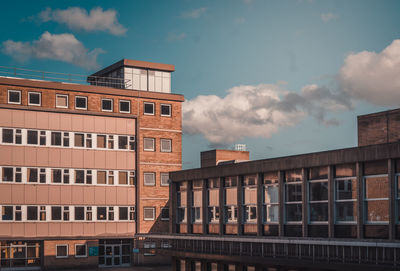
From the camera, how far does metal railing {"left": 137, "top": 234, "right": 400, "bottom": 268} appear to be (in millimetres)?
25578

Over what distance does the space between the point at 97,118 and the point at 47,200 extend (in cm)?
865

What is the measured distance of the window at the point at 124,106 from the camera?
59125 millimetres

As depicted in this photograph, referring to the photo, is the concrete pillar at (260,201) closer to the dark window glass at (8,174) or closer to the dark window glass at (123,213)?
the dark window glass at (123,213)

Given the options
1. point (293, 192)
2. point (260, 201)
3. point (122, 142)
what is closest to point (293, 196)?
point (293, 192)

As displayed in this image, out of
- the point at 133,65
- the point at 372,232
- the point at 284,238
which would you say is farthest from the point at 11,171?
the point at 372,232

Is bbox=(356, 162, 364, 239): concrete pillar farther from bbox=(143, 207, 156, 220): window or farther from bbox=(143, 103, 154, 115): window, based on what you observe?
bbox=(143, 103, 154, 115): window

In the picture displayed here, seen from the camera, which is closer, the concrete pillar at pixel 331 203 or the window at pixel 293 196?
the concrete pillar at pixel 331 203

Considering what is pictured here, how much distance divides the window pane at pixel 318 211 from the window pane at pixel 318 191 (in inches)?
12.0

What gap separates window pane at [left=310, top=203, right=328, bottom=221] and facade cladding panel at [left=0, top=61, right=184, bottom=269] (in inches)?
1211

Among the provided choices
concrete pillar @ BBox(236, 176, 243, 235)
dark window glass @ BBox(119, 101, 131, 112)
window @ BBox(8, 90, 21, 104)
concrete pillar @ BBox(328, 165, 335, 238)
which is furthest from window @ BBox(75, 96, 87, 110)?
concrete pillar @ BBox(328, 165, 335, 238)

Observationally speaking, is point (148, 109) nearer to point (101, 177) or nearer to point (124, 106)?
point (124, 106)

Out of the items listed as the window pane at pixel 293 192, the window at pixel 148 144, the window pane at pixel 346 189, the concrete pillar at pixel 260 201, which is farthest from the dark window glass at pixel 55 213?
the window pane at pixel 346 189

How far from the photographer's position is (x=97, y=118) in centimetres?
5750

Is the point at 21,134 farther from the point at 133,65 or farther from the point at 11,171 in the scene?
the point at 133,65
